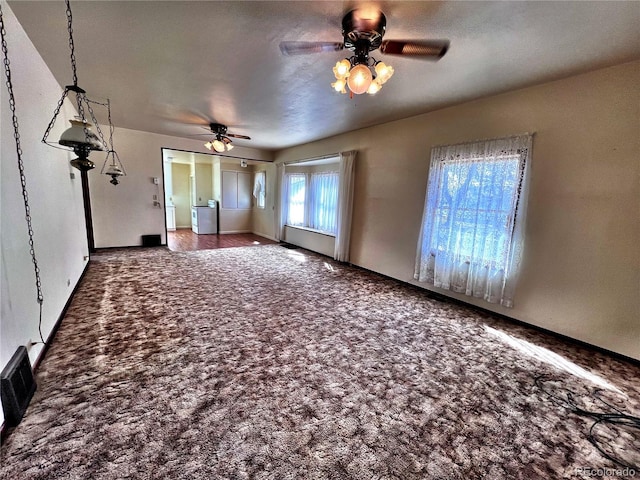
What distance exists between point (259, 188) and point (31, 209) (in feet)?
22.2

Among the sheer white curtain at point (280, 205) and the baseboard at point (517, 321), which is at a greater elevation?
the sheer white curtain at point (280, 205)

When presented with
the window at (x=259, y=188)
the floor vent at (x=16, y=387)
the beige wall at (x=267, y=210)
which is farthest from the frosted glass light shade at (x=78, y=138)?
the window at (x=259, y=188)

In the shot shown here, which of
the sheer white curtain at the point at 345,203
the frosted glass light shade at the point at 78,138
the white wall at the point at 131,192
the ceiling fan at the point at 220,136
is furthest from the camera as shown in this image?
the white wall at the point at 131,192

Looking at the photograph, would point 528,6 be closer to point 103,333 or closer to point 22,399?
point 22,399

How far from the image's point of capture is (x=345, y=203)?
5324 mm

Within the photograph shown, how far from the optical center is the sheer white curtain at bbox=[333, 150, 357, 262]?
5.19 m

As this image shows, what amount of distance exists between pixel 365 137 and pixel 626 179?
3.47 m

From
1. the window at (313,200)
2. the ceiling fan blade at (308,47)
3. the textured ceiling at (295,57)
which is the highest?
the textured ceiling at (295,57)

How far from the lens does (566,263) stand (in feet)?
8.93

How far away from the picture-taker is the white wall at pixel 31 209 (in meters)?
1.71

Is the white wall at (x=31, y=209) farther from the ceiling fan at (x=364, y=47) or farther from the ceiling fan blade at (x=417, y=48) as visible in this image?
the ceiling fan blade at (x=417, y=48)

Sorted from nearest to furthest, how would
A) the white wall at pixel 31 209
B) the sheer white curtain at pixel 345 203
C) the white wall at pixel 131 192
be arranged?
the white wall at pixel 31 209 → the sheer white curtain at pixel 345 203 → the white wall at pixel 131 192

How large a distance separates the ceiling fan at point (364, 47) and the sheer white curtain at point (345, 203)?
316cm

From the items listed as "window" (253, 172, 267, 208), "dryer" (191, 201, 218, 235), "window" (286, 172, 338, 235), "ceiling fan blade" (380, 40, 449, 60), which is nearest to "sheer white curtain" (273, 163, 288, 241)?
"window" (286, 172, 338, 235)
